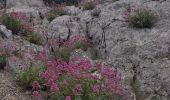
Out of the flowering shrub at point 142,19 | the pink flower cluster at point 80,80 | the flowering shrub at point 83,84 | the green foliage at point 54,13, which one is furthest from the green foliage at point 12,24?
the flowering shrub at point 83,84

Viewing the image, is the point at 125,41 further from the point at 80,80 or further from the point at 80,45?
the point at 80,80

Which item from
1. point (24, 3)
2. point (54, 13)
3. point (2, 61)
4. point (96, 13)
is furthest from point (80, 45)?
point (24, 3)

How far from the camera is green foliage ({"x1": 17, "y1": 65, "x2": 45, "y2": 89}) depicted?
10562mm

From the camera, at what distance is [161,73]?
11.6 m

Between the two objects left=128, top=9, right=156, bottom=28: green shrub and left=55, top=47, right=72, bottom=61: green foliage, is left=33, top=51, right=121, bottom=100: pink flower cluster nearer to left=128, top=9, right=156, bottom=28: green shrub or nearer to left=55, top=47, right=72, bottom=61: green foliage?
left=55, top=47, right=72, bottom=61: green foliage

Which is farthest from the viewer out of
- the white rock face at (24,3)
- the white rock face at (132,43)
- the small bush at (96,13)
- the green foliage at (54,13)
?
the white rock face at (24,3)

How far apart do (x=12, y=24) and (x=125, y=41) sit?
3952mm

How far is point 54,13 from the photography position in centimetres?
1756

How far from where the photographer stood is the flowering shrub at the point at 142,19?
1402cm

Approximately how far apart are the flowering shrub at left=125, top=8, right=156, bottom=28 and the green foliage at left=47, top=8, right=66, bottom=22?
12.7 ft

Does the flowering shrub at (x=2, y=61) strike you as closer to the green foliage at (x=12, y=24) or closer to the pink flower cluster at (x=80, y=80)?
the pink flower cluster at (x=80, y=80)

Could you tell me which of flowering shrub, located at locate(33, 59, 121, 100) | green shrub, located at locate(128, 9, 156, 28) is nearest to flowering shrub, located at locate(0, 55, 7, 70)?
flowering shrub, located at locate(33, 59, 121, 100)

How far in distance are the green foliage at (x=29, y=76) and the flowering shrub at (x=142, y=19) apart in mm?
4667

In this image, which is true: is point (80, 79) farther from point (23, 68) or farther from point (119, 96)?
point (23, 68)
